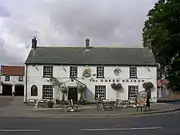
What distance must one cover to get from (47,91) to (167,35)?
16.8 meters

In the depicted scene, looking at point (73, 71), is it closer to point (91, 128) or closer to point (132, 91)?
point (132, 91)

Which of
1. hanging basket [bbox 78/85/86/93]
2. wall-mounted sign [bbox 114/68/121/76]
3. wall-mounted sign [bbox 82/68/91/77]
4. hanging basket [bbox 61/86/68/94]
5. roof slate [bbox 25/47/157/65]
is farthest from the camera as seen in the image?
roof slate [bbox 25/47/157/65]

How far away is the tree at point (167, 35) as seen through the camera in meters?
51.3

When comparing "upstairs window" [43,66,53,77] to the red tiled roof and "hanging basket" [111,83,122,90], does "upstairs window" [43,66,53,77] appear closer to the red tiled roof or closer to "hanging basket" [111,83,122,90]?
"hanging basket" [111,83,122,90]

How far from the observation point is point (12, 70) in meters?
93.3

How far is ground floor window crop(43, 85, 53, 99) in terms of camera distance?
157 feet

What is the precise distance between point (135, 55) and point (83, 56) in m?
6.86

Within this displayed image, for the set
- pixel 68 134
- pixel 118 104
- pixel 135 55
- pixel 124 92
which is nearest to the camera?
pixel 68 134

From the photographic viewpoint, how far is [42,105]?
135 feet

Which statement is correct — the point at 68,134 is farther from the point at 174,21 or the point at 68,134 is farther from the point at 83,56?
the point at 174,21

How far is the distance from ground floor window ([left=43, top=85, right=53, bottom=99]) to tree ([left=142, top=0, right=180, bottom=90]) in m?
15.1

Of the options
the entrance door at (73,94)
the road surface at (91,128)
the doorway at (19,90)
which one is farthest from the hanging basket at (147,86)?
the doorway at (19,90)

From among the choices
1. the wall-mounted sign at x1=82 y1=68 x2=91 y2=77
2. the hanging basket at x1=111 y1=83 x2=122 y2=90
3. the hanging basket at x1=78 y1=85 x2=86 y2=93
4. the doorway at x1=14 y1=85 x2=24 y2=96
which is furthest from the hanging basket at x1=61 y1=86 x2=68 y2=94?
the doorway at x1=14 y1=85 x2=24 y2=96

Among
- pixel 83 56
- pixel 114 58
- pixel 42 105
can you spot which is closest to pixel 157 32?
pixel 114 58
